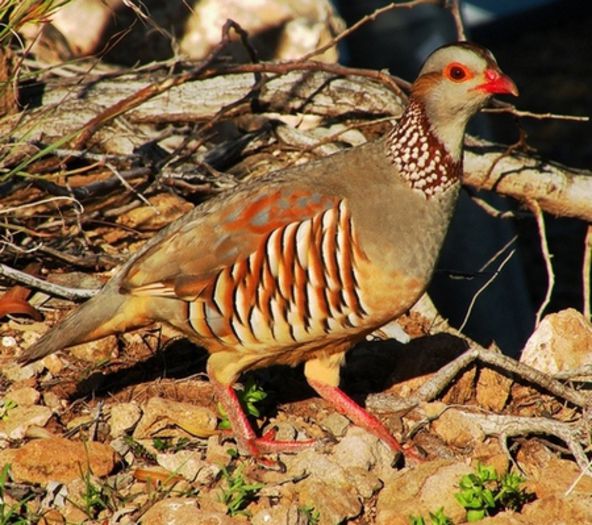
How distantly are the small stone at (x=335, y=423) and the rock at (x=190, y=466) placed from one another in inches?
24.7

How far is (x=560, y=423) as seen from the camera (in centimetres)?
464

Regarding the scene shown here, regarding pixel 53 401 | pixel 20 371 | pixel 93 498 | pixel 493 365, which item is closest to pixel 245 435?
pixel 93 498

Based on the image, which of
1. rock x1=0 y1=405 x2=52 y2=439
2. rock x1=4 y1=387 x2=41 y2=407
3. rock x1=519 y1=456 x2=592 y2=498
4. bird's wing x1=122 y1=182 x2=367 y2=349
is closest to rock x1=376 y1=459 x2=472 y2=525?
rock x1=519 y1=456 x2=592 y2=498

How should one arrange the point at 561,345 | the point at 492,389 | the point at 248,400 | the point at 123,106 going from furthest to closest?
the point at 123,106 → the point at 561,345 → the point at 492,389 → the point at 248,400

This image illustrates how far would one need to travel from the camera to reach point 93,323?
4.56 metres

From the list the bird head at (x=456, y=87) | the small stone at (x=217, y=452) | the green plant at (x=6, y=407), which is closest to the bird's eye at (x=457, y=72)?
the bird head at (x=456, y=87)

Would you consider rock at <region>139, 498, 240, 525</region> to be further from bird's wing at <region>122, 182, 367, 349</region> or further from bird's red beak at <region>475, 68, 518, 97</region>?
bird's red beak at <region>475, 68, 518, 97</region>

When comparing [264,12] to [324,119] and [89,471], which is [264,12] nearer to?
[324,119]

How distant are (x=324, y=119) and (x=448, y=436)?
95.4 inches

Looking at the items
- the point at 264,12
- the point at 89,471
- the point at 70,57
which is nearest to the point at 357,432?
the point at 89,471

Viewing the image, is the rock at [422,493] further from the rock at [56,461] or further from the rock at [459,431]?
the rock at [56,461]

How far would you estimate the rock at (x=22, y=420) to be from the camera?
445cm

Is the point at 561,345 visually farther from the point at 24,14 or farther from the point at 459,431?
the point at 24,14

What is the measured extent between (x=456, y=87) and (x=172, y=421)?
1698 mm
